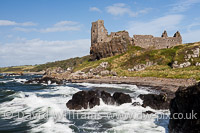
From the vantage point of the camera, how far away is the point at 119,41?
80.2 meters

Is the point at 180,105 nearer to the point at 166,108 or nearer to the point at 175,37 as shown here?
the point at 166,108

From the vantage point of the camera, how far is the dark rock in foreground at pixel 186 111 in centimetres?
940

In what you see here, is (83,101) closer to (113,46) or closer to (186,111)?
(186,111)

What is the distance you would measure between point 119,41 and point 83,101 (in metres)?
62.6

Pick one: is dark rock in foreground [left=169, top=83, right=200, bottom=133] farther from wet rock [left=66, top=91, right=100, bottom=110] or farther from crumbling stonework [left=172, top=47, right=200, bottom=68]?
crumbling stonework [left=172, top=47, right=200, bottom=68]

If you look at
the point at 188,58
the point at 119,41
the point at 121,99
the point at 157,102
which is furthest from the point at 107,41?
the point at 157,102

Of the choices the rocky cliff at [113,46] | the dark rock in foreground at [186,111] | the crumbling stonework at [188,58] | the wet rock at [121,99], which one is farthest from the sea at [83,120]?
the rocky cliff at [113,46]

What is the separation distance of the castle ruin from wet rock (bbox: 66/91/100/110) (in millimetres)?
61536

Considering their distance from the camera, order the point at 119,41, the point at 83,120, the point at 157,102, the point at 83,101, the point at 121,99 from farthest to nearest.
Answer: the point at 119,41 → the point at 121,99 → the point at 83,101 → the point at 157,102 → the point at 83,120

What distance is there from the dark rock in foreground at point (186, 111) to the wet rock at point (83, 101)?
10.3m

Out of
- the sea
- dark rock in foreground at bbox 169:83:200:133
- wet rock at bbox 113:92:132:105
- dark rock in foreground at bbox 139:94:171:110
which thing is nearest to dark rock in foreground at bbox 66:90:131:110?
wet rock at bbox 113:92:132:105

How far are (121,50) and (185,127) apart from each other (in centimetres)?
7216

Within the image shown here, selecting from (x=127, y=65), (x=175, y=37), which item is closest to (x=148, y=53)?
(x=127, y=65)

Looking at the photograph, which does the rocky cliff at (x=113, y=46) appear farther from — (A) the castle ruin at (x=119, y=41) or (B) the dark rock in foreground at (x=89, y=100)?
(B) the dark rock in foreground at (x=89, y=100)
